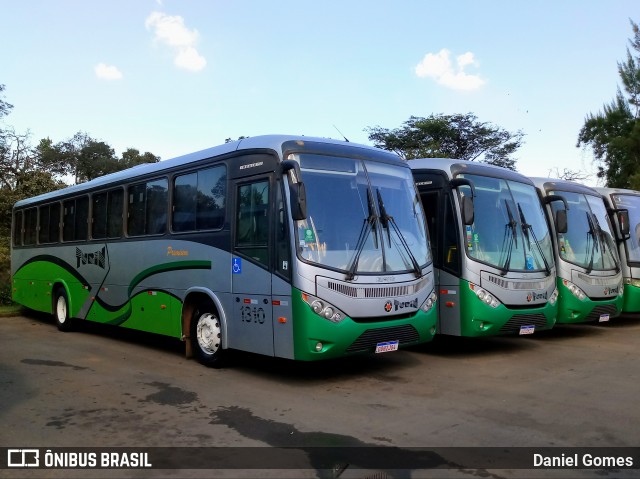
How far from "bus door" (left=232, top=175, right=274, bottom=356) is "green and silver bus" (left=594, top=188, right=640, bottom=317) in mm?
9057

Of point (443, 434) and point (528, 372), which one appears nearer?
point (443, 434)

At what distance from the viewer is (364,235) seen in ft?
24.8

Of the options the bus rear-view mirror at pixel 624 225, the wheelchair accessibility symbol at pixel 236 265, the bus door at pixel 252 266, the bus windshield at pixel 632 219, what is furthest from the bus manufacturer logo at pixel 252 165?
the bus windshield at pixel 632 219

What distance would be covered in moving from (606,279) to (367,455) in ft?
27.7

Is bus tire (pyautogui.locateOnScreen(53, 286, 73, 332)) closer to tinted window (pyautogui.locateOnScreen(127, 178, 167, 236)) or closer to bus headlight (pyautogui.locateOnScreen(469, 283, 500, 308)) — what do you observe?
tinted window (pyautogui.locateOnScreen(127, 178, 167, 236))

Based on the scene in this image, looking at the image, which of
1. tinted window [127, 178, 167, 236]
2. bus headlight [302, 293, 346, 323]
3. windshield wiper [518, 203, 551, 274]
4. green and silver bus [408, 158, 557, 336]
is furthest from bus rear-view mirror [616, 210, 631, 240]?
tinted window [127, 178, 167, 236]

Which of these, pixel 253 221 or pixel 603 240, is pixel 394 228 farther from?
pixel 603 240

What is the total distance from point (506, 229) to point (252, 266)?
14.6ft

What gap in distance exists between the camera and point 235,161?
835 cm

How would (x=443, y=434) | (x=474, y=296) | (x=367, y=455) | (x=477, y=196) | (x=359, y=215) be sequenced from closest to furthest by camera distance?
(x=367, y=455) < (x=443, y=434) < (x=359, y=215) < (x=474, y=296) < (x=477, y=196)

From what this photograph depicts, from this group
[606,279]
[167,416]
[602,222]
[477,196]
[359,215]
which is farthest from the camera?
[602,222]

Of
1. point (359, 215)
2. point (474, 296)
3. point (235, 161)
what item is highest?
point (235, 161)

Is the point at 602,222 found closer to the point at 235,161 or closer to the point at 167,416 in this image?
the point at 235,161

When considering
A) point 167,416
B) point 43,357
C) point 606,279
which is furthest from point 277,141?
point 606,279
